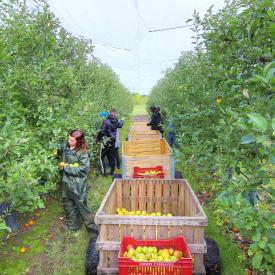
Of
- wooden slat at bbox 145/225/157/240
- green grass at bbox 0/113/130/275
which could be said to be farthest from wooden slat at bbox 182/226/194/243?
green grass at bbox 0/113/130/275

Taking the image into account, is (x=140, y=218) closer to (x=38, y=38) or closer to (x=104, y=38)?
(x=38, y=38)

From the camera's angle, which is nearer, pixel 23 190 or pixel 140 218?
pixel 23 190

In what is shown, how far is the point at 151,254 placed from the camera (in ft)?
10.9

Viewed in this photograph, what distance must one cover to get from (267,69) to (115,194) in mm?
4086

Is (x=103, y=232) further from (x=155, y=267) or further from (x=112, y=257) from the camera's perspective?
(x=155, y=267)

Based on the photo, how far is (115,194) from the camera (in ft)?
16.9

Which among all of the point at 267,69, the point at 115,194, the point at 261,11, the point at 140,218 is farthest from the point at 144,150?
the point at 267,69

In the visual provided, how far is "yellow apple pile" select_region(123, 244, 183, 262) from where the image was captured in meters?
3.23

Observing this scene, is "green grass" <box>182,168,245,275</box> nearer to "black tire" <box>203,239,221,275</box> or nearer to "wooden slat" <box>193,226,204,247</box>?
"black tire" <box>203,239,221,275</box>

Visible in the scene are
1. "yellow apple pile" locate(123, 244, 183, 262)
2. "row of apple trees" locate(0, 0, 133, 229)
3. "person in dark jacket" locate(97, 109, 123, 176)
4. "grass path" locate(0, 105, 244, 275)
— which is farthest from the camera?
"person in dark jacket" locate(97, 109, 123, 176)

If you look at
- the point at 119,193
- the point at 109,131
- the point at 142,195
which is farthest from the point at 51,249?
the point at 109,131

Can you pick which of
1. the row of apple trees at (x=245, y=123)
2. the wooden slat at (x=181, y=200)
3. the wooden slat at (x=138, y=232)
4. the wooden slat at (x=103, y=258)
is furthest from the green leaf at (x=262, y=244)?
the wooden slat at (x=181, y=200)

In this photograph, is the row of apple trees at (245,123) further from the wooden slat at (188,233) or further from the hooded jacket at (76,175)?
the hooded jacket at (76,175)

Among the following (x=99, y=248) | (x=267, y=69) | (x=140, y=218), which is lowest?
(x=99, y=248)
